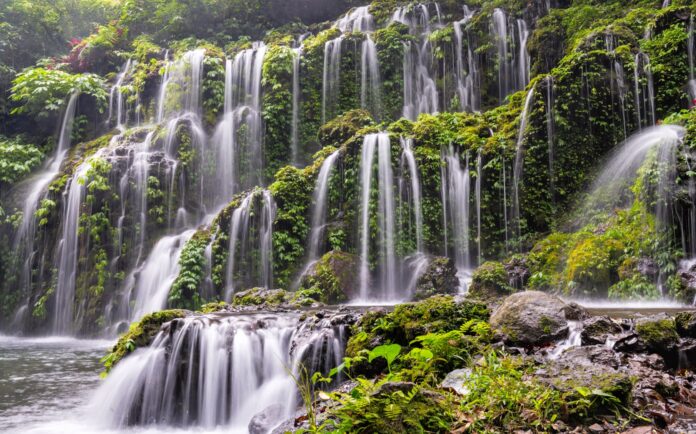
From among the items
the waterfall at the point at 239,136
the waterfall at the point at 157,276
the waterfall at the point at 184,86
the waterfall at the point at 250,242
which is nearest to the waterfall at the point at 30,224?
the waterfall at the point at 157,276

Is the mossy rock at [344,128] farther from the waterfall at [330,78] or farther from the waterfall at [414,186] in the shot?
the waterfall at [330,78]

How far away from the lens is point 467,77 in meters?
19.8

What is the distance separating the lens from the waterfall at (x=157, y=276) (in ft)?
47.4

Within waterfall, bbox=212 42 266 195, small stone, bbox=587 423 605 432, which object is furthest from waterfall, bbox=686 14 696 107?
waterfall, bbox=212 42 266 195

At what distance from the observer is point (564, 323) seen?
4992mm

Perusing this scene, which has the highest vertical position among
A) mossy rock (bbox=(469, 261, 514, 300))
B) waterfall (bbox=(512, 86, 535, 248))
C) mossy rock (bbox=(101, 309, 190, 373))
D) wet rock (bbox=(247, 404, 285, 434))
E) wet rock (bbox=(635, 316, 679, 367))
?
waterfall (bbox=(512, 86, 535, 248))

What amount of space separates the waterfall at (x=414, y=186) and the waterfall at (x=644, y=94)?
6.30 metres

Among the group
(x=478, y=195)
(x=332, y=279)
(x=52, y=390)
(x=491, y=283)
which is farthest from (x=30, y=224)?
(x=491, y=283)

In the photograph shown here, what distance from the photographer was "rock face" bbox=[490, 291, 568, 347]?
484cm

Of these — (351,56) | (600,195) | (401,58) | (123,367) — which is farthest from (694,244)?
(351,56)

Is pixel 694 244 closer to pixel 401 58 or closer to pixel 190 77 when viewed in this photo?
pixel 401 58

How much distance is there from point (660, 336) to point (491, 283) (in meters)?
6.45

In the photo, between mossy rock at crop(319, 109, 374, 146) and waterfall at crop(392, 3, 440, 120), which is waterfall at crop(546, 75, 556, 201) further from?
waterfall at crop(392, 3, 440, 120)

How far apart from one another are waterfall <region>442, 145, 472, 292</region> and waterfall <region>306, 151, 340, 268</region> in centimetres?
348
